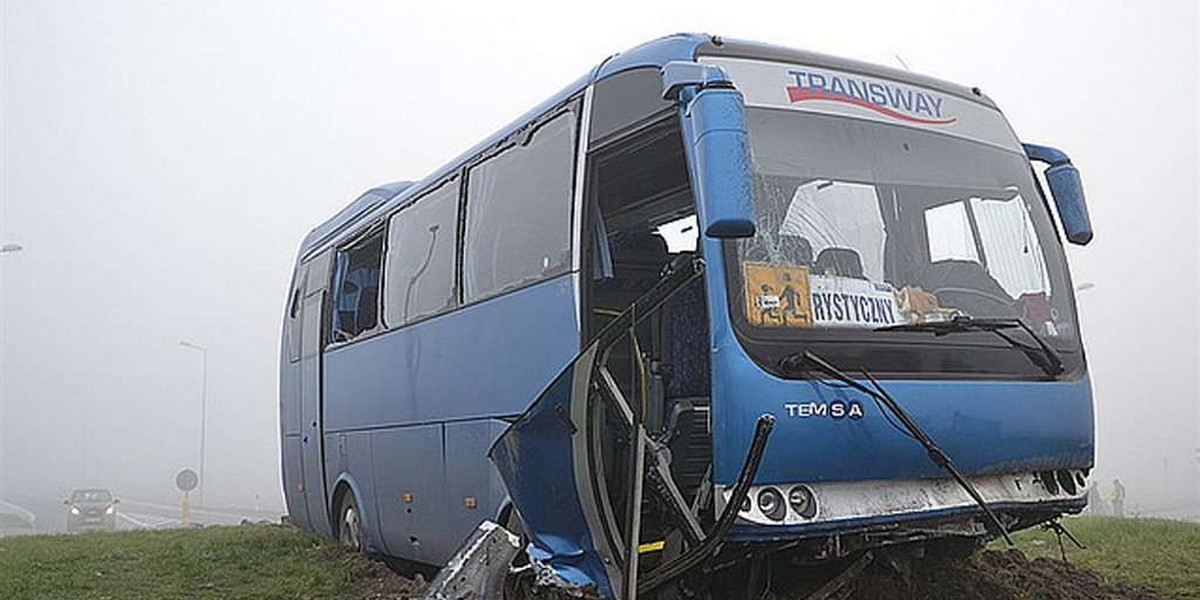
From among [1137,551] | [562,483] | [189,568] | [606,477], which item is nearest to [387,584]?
[189,568]

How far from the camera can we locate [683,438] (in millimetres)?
6258

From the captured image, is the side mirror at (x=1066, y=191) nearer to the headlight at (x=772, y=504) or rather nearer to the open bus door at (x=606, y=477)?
the open bus door at (x=606, y=477)

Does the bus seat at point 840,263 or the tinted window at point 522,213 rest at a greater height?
the tinted window at point 522,213

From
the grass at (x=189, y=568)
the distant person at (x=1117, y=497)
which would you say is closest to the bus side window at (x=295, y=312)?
the grass at (x=189, y=568)

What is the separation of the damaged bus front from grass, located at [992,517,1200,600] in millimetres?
2802

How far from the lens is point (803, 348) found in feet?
19.3

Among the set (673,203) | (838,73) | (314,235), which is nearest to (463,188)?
(673,203)

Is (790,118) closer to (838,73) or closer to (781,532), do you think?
(838,73)

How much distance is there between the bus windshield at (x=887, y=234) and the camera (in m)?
6.10

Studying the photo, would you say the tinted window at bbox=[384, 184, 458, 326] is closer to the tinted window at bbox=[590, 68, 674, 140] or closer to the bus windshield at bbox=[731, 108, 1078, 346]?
the tinted window at bbox=[590, 68, 674, 140]

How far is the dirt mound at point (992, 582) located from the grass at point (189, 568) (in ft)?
17.1

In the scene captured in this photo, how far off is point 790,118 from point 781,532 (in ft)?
7.19

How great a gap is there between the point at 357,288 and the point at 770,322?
23.2ft

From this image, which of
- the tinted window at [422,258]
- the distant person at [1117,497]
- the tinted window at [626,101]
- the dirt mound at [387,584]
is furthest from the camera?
the distant person at [1117,497]
